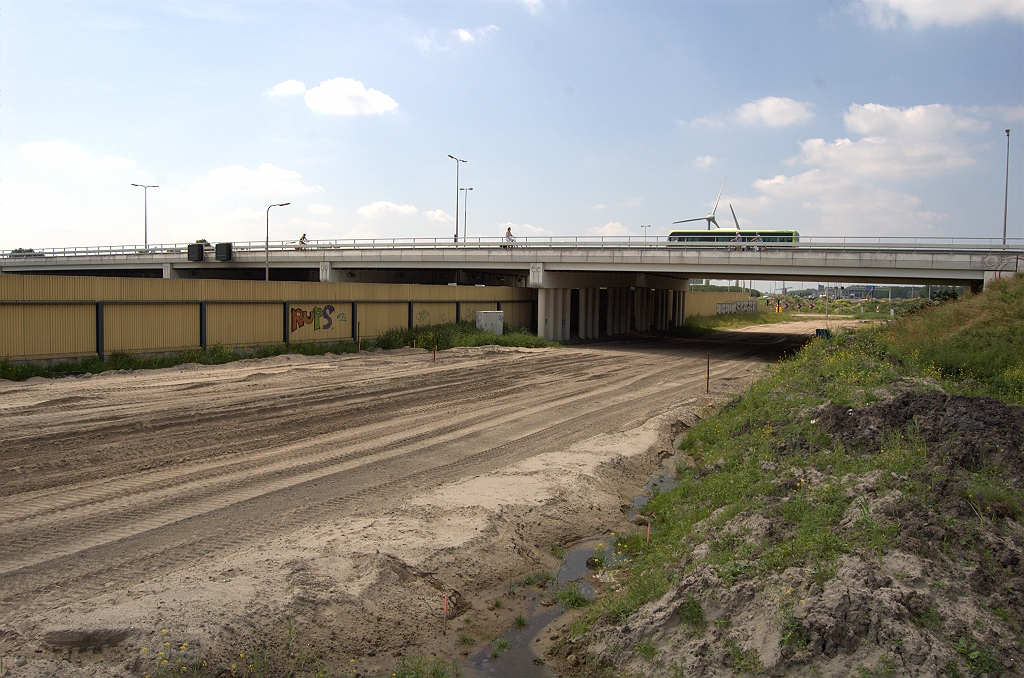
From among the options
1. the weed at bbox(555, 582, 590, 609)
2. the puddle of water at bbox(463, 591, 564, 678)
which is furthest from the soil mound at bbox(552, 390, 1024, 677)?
the weed at bbox(555, 582, 590, 609)

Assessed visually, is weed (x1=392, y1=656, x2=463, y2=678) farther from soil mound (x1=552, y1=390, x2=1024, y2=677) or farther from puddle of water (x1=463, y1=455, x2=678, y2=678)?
soil mound (x1=552, y1=390, x2=1024, y2=677)

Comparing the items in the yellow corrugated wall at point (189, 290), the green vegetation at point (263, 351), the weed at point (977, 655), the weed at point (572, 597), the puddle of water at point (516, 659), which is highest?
the yellow corrugated wall at point (189, 290)

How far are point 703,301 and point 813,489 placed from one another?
68171mm

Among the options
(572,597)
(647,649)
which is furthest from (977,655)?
(572,597)

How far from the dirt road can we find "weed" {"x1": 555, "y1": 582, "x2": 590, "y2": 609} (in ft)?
2.64

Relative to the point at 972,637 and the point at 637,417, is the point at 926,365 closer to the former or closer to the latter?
the point at 637,417

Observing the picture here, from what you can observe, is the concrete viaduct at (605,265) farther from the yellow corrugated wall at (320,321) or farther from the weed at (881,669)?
the weed at (881,669)

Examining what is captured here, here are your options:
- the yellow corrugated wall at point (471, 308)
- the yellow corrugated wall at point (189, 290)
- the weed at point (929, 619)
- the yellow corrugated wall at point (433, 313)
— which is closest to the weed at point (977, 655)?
the weed at point (929, 619)

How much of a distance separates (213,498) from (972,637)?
9764 millimetres

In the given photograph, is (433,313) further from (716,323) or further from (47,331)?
(716,323)

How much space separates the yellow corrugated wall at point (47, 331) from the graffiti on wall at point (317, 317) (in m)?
8.36

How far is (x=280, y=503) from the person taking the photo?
10.2 metres

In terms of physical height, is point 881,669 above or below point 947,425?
below

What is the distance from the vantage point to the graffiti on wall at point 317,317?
1167 inches
